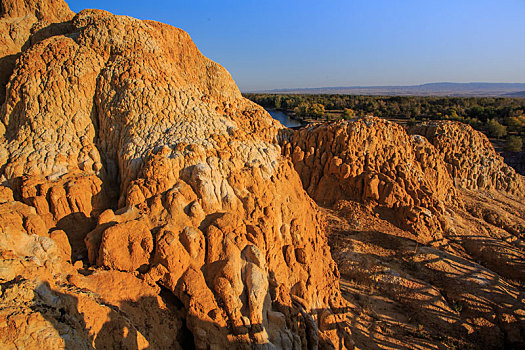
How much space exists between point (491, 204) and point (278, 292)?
2097cm

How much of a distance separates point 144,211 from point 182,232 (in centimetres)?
111

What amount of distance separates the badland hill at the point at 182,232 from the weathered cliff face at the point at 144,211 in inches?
1.5

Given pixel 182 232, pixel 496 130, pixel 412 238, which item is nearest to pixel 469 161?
pixel 412 238

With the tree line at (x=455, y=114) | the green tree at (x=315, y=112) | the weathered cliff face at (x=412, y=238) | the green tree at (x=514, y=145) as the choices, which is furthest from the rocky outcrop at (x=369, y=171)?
the green tree at (x=315, y=112)

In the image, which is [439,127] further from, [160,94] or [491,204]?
[160,94]

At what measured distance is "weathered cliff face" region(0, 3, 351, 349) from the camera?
563 centimetres

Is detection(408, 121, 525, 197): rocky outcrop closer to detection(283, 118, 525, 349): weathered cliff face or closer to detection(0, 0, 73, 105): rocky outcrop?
detection(283, 118, 525, 349): weathered cliff face

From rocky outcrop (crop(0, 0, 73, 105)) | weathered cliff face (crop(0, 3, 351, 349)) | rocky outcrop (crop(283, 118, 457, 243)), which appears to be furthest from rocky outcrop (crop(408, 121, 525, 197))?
rocky outcrop (crop(0, 0, 73, 105))

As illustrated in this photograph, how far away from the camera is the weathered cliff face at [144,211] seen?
563cm

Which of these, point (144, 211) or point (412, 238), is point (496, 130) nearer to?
point (412, 238)

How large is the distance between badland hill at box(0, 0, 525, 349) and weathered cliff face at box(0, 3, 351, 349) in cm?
4

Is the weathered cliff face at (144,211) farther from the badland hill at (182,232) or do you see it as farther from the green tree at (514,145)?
the green tree at (514,145)

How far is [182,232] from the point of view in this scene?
22.6 feet

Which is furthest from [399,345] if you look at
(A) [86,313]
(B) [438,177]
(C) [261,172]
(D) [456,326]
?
(B) [438,177]
